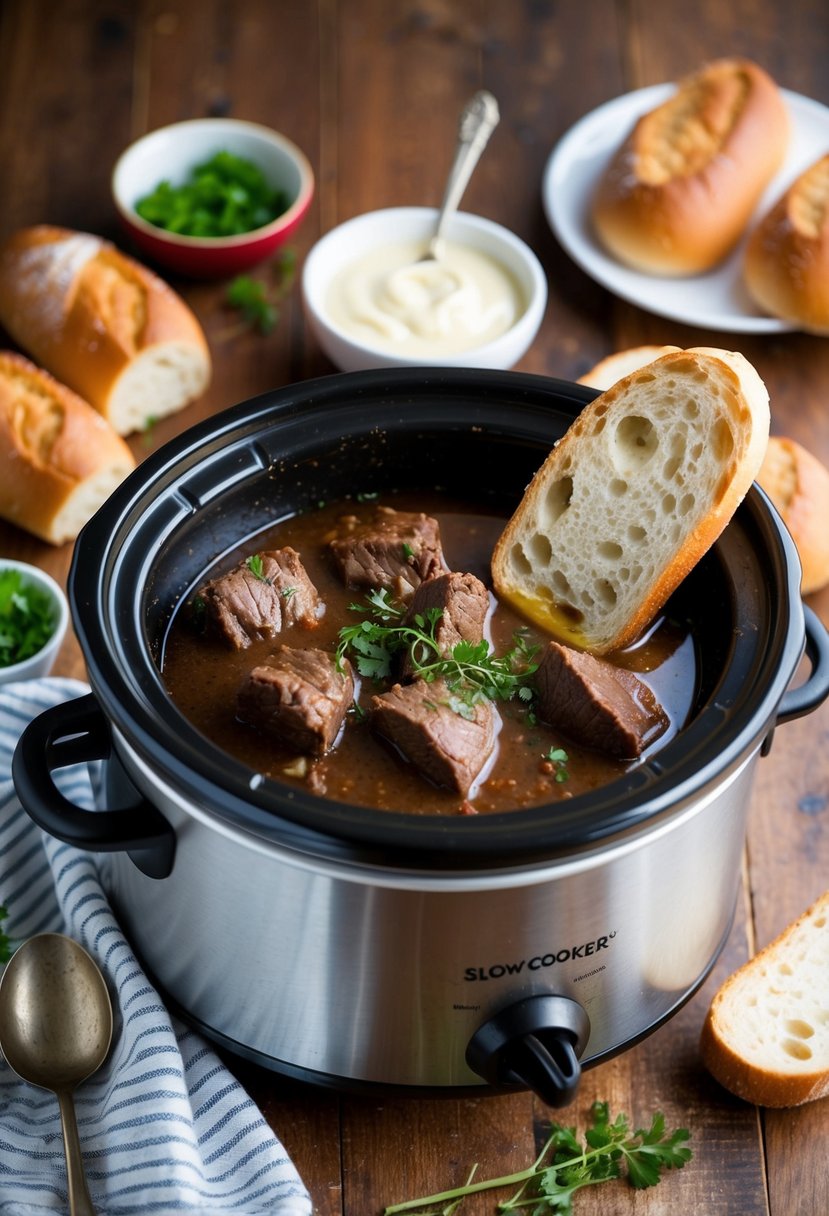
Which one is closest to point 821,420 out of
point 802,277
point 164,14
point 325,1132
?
point 802,277

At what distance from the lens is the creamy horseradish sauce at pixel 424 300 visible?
376 cm

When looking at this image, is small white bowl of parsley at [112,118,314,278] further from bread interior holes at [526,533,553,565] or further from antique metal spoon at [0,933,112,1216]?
antique metal spoon at [0,933,112,1216]

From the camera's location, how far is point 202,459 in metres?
2.59

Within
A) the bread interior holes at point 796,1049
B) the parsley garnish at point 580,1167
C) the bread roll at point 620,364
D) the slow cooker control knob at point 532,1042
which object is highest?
the bread roll at point 620,364

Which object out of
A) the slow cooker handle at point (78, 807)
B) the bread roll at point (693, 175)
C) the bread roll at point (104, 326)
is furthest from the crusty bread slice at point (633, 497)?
the bread roll at point (693, 175)

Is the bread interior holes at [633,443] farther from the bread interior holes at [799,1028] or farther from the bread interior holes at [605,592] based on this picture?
the bread interior holes at [799,1028]

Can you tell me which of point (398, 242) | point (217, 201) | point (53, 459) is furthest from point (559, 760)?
point (217, 201)

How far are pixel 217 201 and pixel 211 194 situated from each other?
1.3 inches

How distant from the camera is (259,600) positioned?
2.53 meters

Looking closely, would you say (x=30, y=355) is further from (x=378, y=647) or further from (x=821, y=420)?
(x=821, y=420)

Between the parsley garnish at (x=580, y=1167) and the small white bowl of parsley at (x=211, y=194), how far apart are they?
266 centimetres

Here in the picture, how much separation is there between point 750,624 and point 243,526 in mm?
1013

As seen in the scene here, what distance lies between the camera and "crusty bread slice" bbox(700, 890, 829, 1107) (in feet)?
8.20

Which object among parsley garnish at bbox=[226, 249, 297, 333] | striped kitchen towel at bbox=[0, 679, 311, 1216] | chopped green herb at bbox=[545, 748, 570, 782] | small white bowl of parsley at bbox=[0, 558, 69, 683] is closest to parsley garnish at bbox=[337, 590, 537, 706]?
chopped green herb at bbox=[545, 748, 570, 782]
